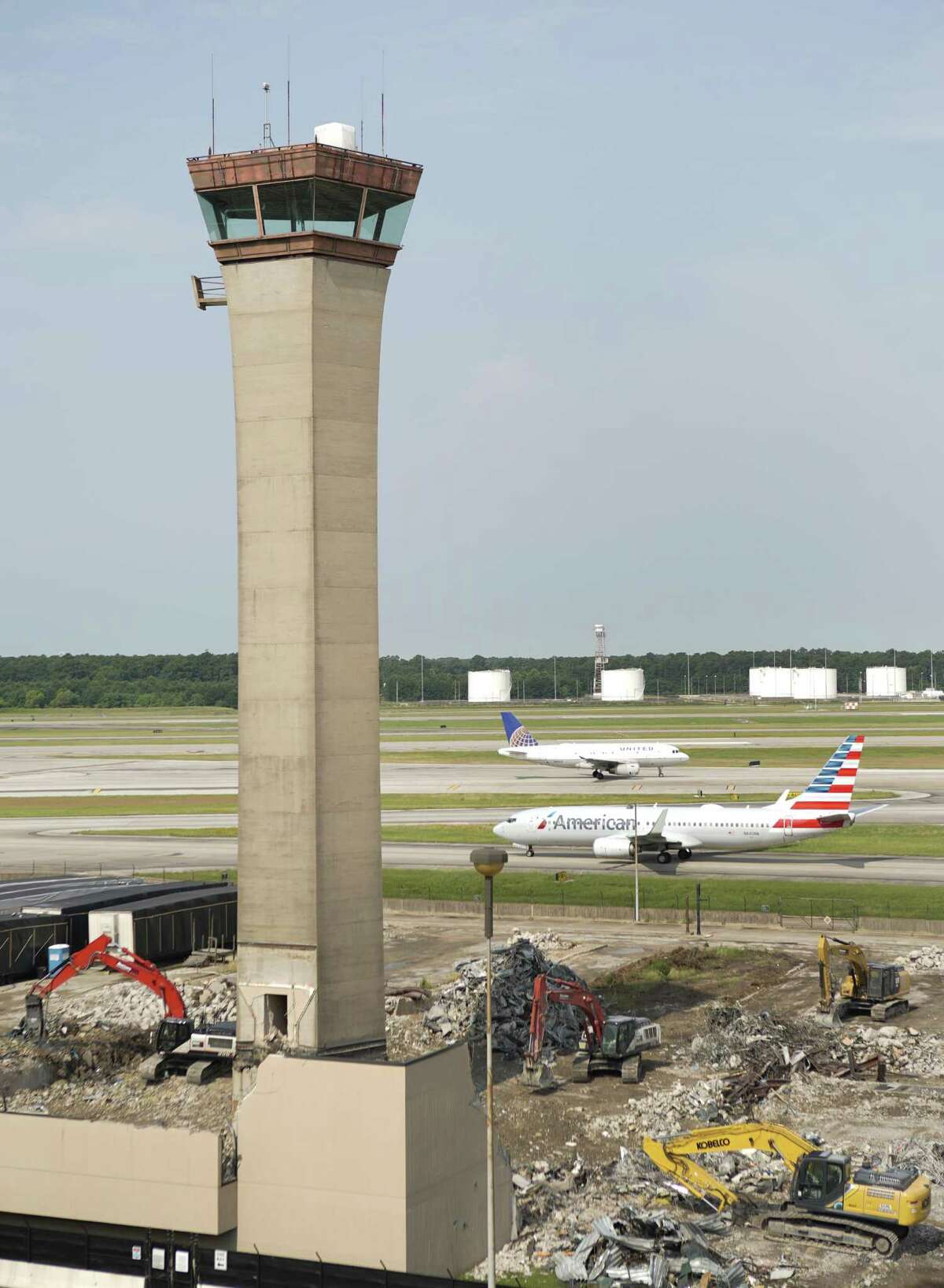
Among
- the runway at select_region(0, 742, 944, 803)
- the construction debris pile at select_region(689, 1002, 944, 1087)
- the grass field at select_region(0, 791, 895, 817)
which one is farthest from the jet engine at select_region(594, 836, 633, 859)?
the construction debris pile at select_region(689, 1002, 944, 1087)

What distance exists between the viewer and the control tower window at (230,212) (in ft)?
124

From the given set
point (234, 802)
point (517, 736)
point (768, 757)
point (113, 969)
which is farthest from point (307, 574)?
point (768, 757)

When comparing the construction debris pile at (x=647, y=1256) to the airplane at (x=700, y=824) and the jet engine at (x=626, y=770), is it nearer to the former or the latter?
the airplane at (x=700, y=824)

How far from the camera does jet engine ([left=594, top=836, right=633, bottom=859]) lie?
90.1 m

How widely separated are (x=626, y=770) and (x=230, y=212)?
11927cm

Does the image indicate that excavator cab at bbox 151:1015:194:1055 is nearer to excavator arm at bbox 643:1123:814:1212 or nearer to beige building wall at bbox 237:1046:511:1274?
beige building wall at bbox 237:1046:511:1274

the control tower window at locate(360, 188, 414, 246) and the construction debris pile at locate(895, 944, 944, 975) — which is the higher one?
the control tower window at locate(360, 188, 414, 246)

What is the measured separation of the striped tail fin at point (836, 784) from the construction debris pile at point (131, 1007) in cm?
4024

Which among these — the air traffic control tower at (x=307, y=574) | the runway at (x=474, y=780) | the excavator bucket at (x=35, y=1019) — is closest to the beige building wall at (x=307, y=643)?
the air traffic control tower at (x=307, y=574)

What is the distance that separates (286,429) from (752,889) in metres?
51.7

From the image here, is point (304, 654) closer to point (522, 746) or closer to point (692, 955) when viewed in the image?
point (692, 955)

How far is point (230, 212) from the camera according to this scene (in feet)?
125

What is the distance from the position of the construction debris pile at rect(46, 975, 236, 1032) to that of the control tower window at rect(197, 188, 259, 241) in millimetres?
28881

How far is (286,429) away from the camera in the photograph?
124 ft
